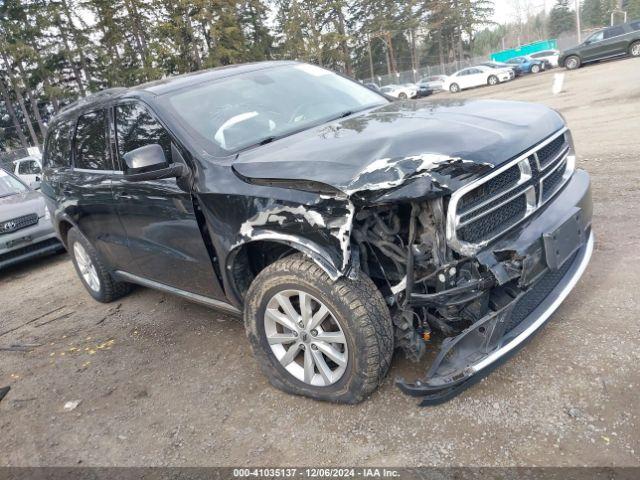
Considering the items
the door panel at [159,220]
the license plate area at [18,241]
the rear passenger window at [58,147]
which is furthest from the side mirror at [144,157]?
the license plate area at [18,241]

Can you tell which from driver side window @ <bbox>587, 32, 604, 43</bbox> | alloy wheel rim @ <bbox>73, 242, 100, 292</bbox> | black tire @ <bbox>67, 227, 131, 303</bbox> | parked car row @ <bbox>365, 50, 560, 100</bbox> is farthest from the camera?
parked car row @ <bbox>365, 50, 560, 100</bbox>

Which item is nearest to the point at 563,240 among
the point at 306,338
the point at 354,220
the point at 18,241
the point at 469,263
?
the point at 469,263

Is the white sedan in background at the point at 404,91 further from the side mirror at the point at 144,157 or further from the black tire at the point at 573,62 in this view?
the side mirror at the point at 144,157

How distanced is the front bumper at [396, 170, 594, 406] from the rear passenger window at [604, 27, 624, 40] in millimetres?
27151

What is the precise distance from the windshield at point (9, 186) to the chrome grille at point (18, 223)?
2.81 feet

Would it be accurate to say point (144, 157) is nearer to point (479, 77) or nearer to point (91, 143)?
point (91, 143)

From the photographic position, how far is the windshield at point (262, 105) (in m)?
3.21

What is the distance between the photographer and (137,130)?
3.50 metres

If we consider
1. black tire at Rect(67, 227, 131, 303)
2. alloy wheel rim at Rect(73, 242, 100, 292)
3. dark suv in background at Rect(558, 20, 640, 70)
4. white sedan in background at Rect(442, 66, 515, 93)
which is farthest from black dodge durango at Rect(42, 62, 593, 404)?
white sedan in background at Rect(442, 66, 515, 93)

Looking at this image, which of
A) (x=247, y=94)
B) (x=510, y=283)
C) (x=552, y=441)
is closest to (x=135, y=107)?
(x=247, y=94)

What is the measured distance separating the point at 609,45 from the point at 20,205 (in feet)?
88.9

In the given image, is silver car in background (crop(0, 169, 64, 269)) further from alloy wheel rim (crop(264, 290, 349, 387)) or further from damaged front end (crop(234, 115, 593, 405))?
damaged front end (crop(234, 115, 593, 405))

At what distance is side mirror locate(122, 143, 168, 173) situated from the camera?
288 centimetres

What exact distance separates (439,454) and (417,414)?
0.31 m
